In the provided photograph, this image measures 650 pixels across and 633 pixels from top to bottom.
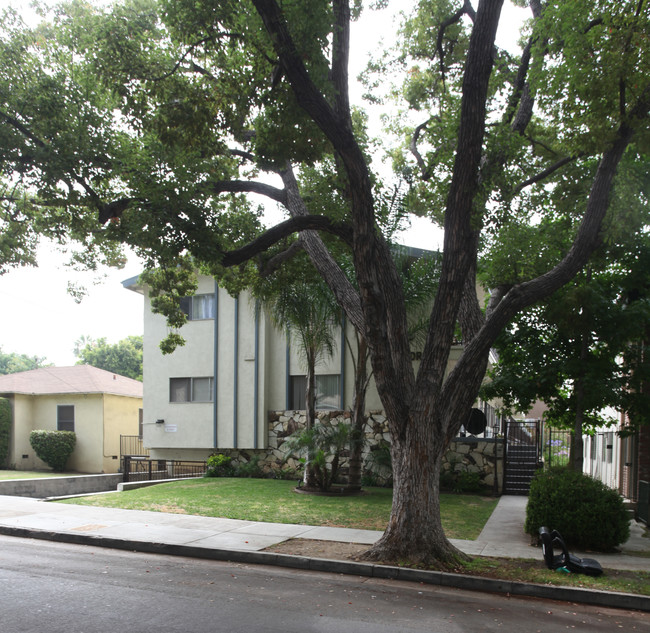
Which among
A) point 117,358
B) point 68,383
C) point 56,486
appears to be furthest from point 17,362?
point 56,486

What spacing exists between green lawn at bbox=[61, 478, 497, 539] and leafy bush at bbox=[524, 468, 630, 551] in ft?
4.42

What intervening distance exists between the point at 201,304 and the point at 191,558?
1415 cm

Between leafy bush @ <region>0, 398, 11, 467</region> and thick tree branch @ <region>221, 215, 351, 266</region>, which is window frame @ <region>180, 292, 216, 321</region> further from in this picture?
thick tree branch @ <region>221, 215, 351, 266</region>

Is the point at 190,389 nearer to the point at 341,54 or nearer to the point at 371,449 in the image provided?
the point at 371,449

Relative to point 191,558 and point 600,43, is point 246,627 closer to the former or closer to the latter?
point 191,558

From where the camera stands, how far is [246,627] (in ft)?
19.7

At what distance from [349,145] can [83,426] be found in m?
21.7

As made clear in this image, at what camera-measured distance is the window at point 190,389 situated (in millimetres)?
22422

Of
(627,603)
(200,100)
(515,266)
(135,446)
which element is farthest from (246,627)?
(135,446)

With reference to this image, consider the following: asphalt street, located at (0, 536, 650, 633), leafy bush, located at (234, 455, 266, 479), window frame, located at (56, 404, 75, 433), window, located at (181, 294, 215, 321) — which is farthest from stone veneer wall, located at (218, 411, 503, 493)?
asphalt street, located at (0, 536, 650, 633)

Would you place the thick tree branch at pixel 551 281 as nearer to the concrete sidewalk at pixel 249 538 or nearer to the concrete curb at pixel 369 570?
the concrete curb at pixel 369 570

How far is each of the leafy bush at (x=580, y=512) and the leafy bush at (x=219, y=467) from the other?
490 inches

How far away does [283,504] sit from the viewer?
1470 cm

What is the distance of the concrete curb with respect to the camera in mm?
7596
